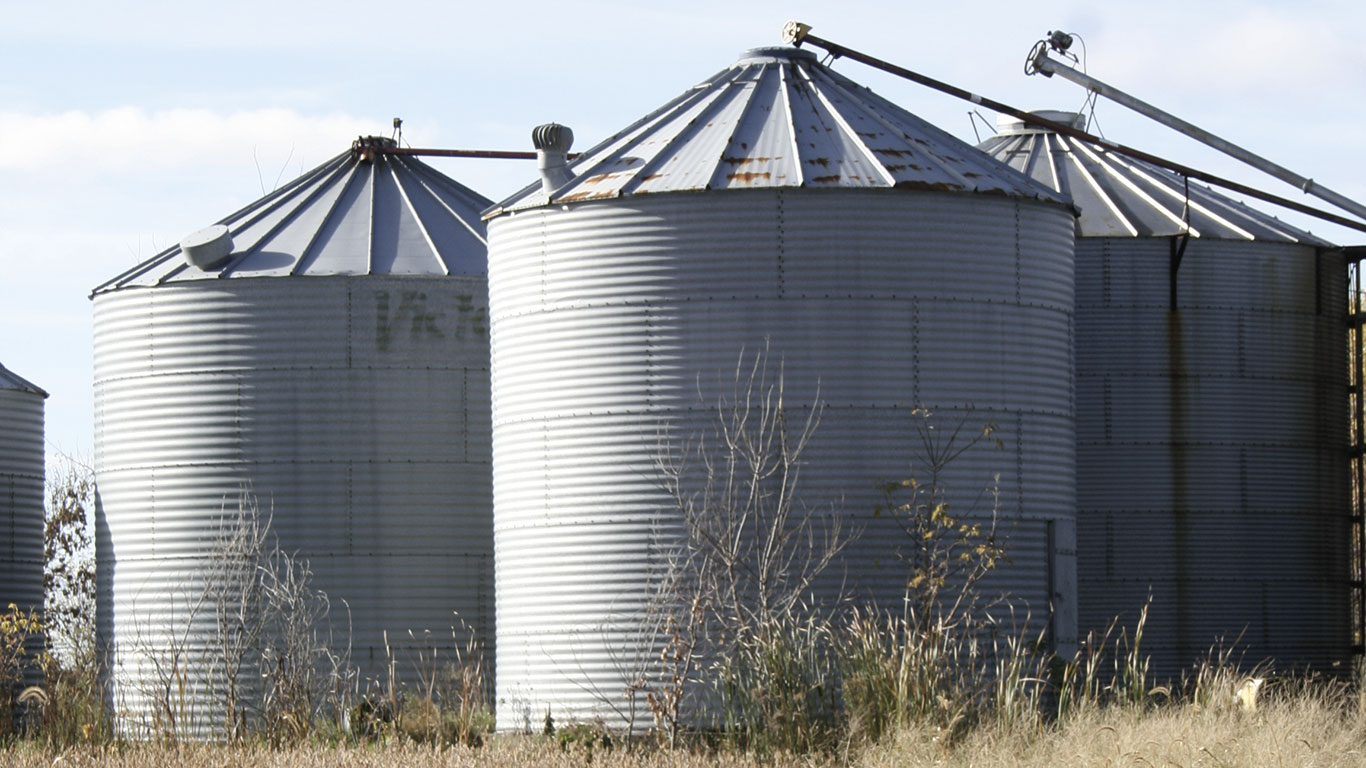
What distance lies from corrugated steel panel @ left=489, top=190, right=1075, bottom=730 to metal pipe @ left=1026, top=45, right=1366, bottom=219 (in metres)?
8.04

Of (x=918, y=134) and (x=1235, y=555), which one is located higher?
(x=918, y=134)

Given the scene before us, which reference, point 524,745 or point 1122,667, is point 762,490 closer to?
point 524,745

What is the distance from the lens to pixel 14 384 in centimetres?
3162

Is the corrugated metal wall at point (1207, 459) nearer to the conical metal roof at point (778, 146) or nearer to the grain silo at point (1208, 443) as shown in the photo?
the grain silo at point (1208, 443)

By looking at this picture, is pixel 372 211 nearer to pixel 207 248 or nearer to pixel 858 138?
pixel 207 248

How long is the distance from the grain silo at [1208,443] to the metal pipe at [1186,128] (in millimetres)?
1499

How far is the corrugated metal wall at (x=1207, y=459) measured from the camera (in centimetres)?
2712

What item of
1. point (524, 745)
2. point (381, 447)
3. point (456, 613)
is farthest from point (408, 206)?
point (524, 745)

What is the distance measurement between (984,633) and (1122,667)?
526 centimetres

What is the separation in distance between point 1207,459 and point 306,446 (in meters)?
11.9

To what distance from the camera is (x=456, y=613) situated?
2612 cm

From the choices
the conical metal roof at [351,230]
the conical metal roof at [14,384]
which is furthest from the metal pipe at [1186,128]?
the conical metal roof at [14,384]

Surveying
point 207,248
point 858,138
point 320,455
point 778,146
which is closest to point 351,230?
point 207,248

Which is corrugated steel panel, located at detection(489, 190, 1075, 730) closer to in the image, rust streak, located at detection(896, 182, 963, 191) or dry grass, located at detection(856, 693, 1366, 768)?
rust streak, located at detection(896, 182, 963, 191)
